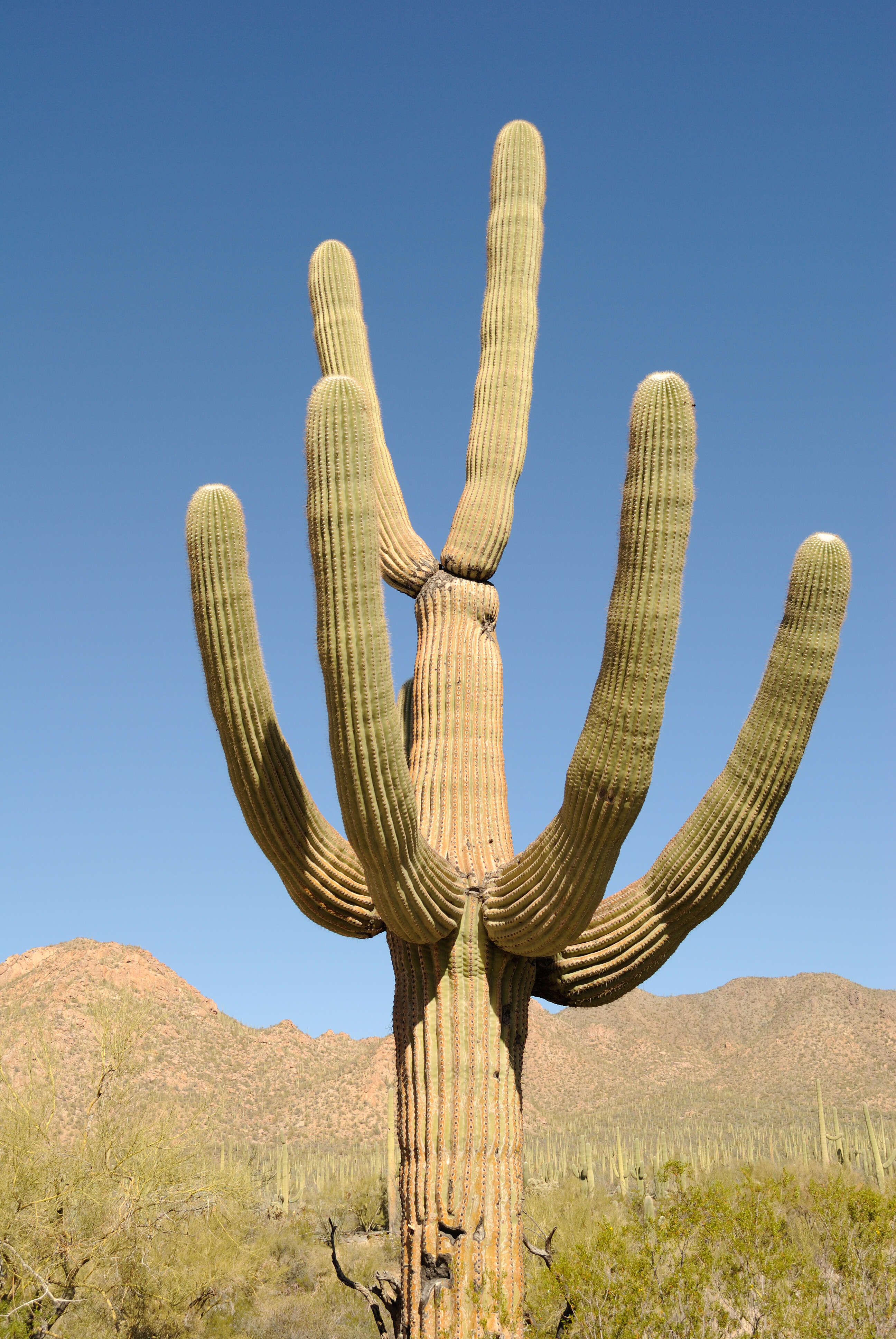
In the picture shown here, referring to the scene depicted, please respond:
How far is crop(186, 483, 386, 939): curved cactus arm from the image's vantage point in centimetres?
482

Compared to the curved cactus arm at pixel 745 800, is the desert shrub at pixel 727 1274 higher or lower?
lower

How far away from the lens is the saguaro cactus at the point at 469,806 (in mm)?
4410

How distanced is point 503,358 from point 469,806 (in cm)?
300

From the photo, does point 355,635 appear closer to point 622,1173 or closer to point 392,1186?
point 392,1186

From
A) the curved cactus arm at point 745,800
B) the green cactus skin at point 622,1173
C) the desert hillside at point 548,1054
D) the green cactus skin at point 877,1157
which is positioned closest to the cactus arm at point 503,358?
the curved cactus arm at point 745,800

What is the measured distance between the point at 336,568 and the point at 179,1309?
11.5 metres

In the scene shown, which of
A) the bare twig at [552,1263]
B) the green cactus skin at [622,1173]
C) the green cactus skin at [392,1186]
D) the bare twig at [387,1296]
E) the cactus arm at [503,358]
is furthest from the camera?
the green cactus skin at [622,1173]

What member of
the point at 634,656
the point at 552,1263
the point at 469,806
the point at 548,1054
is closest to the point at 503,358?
the point at 469,806

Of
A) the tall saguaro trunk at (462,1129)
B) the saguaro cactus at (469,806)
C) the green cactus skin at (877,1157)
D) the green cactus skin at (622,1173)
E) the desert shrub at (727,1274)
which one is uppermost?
the saguaro cactus at (469,806)

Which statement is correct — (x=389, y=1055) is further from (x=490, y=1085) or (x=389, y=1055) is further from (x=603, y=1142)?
(x=490, y=1085)

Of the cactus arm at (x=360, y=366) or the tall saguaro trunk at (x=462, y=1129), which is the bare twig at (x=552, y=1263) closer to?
the tall saguaro trunk at (x=462, y=1129)

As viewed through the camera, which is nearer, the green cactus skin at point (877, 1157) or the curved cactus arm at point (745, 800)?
the curved cactus arm at point (745, 800)

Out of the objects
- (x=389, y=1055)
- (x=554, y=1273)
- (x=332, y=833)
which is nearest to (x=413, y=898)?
(x=332, y=833)

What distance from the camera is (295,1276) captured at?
15906 millimetres
